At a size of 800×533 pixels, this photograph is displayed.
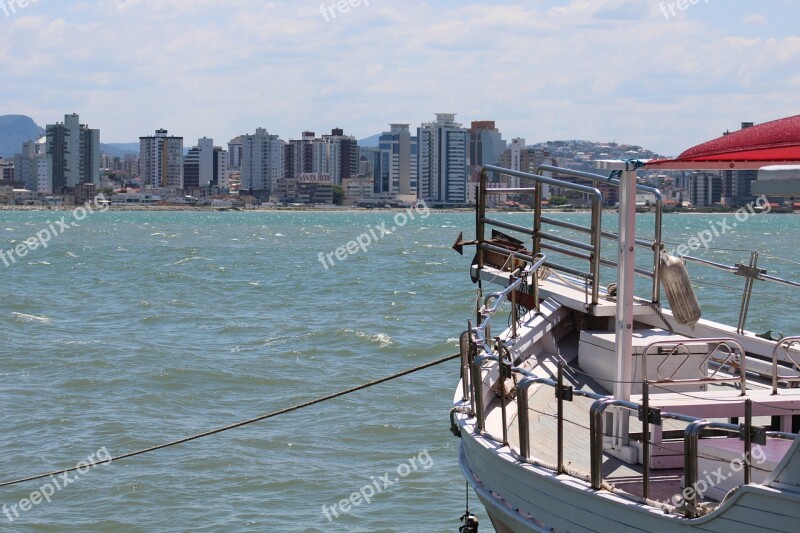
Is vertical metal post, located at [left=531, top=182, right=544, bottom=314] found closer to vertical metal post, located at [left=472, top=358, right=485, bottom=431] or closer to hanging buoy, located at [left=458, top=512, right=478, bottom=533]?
hanging buoy, located at [left=458, top=512, right=478, bottom=533]

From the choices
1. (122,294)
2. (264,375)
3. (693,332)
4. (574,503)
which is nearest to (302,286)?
(122,294)

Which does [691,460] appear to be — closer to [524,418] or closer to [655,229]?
[524,418]

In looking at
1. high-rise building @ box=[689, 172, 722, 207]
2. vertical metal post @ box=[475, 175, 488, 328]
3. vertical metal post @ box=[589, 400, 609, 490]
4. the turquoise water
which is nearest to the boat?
vertical metal post @ box=[589, 400, 609, 490]

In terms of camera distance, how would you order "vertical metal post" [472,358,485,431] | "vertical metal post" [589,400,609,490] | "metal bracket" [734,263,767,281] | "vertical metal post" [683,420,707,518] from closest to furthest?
"vertical metal post" [683,420,707,518], "vertical metal post" [589,400,609,490], "vertical metal post" [472,358,485,431], "metal bracket" [734,263,767,281]

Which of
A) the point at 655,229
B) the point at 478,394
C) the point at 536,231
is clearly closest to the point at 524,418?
the point at 478,394

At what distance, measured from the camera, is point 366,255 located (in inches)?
2645

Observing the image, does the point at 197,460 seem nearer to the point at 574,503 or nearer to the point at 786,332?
the point at 574,503

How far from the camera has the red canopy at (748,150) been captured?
6.68 metres

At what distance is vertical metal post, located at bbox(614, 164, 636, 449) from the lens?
711 cm

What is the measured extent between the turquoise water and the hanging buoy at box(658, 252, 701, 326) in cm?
221

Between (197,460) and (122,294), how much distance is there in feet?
84.6

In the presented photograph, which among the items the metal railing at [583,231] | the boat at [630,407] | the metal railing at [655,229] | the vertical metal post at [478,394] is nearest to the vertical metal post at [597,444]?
the boat at [630,407]

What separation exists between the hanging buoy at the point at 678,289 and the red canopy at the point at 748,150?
1.62m

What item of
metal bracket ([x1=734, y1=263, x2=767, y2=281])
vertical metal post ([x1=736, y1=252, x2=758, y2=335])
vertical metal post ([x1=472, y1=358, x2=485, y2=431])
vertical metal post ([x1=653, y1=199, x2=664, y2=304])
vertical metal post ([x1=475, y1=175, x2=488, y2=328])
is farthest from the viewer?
vertical metal post ([x1=475, y1=175, x2=488, y2=328])
